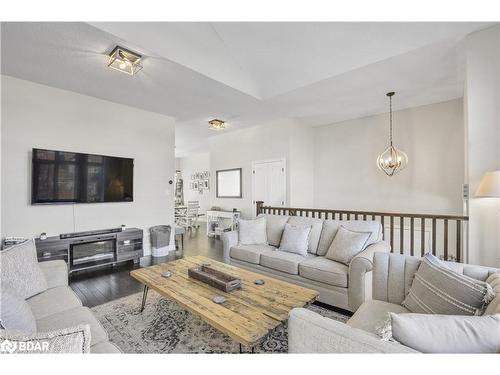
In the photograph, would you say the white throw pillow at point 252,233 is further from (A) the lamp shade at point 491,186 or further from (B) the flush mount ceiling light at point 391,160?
(B) the flush mount ceiling light at point 391,160

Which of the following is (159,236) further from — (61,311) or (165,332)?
(61,311)

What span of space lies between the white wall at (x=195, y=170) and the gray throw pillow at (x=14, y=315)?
767 centimetres

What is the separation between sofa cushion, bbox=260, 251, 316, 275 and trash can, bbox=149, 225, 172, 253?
91.3 inches

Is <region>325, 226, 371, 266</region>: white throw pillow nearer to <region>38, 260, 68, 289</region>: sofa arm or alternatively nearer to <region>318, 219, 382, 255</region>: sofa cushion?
<region>318, 219, 382, 255</region>: sofa cushion

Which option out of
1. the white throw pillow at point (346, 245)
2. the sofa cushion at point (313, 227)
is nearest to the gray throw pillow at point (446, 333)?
the white throw pillow at point (346, 245)

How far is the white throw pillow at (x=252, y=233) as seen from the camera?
11.4 feet

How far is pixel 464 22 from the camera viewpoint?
222cm

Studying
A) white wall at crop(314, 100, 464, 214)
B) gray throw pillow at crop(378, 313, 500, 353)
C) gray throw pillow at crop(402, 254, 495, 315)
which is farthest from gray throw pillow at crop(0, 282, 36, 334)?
white wall at crop(314, 100, 464, 214)

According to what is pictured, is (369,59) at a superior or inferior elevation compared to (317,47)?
inferior

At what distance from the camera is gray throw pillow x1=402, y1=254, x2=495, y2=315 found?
1.18m

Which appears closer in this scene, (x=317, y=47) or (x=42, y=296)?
(x=42, y=296)

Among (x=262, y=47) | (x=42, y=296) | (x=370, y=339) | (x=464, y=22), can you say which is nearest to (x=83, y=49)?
(x=262, y=47)

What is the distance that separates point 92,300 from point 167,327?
1231 millimetres
